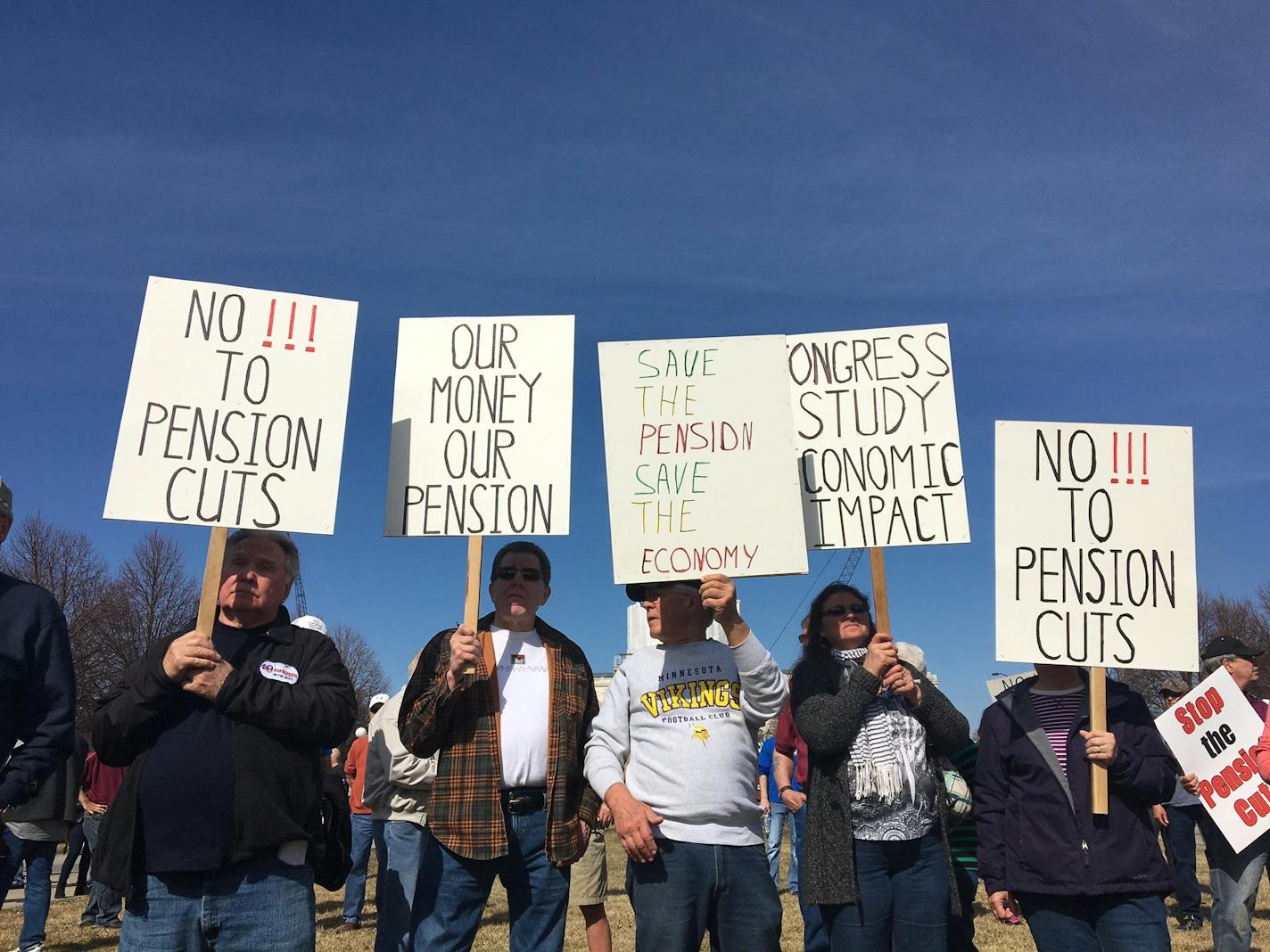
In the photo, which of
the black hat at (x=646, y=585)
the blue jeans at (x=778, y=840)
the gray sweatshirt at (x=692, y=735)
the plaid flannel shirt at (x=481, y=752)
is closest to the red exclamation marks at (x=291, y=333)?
the plaid flannel shirt at (x=481, y=752)

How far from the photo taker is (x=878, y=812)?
408cm

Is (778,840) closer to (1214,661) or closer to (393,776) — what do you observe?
(1214,661)

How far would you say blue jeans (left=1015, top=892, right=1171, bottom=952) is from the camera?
152 inches

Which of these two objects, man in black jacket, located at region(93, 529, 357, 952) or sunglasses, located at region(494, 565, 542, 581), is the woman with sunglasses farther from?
man in black jacket, located at region(93, 529, 357, 952)

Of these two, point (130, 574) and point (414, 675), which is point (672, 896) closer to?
point (414, 675)

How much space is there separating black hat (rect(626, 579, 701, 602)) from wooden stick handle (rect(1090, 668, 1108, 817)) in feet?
5.70

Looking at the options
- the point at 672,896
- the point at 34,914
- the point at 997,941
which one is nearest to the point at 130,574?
the point at 34,914

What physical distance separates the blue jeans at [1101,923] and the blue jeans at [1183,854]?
6.37 meters

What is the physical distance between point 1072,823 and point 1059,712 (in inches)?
20.0

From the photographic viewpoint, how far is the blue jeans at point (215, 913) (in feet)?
11.0

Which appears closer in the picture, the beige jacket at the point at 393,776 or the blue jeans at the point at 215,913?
the blue jeans at the point at 215,913

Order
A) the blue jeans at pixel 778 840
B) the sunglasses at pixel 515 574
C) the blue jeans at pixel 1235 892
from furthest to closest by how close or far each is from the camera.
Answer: the blue jeans at pixel 778 840 < the blue jeans at pixel 1235 892 < the sunglasses at pixel 515 574

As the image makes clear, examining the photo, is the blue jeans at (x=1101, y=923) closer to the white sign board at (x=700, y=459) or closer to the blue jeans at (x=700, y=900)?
the blue jeans at (x=700, y=900)

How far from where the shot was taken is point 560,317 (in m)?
4.88
